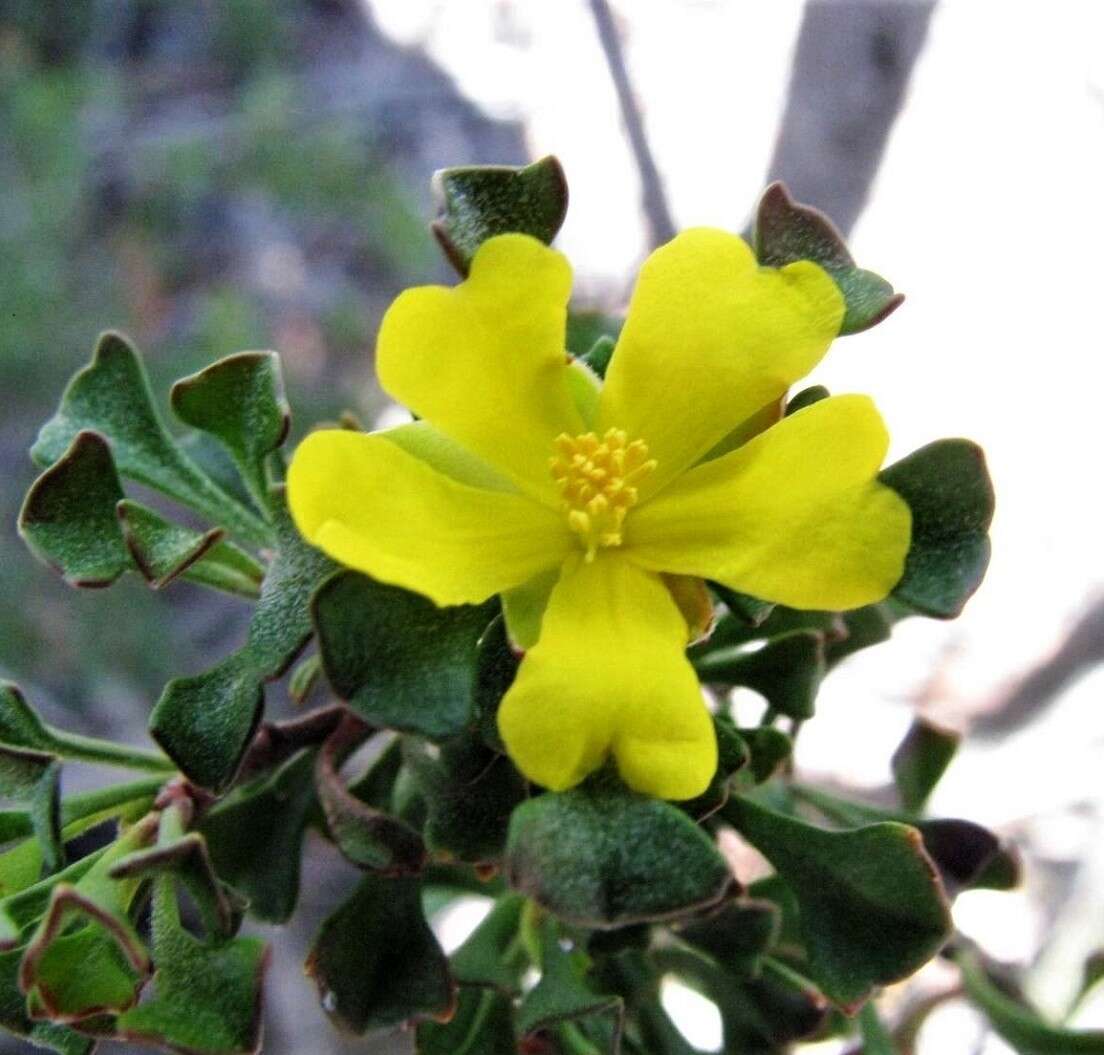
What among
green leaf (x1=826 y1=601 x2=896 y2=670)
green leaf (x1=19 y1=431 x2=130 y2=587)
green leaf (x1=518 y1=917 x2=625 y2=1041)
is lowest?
green leaf (x1=518 y1=917 x2=625 y2=1041)

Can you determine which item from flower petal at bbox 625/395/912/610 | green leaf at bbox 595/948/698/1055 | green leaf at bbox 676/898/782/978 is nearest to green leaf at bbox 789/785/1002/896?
green leaf at bbox 676/898/782/978

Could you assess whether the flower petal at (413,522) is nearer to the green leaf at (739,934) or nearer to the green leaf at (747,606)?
the green leaf at (747,606)

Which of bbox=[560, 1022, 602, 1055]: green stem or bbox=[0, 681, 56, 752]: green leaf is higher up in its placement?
bbox=[0, 681, 56, 752]: green leaf

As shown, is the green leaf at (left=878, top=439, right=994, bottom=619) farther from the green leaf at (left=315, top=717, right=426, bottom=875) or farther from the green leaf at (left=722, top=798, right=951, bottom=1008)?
the green leaf at (left=315, top=717, right=426, bottom=875)

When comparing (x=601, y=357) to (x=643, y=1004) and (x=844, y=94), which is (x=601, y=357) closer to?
(x=643, y=1004)

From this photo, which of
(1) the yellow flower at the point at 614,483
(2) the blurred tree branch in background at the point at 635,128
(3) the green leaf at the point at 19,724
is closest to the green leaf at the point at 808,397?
(1) the yellow flower at the point at 614,483

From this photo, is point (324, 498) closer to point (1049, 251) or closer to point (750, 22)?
point (1049, 251)

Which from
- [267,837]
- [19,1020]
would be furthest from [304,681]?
[19,1020]

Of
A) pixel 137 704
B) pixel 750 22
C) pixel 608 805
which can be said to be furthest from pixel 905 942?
pixel 750 22
